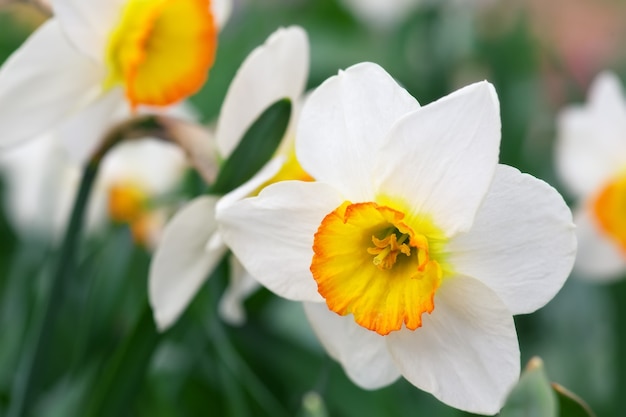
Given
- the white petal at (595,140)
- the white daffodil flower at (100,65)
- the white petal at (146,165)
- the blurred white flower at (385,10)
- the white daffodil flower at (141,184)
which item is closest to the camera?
the white daffodil flower at (100,65)

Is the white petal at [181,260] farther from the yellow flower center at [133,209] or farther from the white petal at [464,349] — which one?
the yellow flower center at [133,209]

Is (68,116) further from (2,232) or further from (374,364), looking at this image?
(2,232)

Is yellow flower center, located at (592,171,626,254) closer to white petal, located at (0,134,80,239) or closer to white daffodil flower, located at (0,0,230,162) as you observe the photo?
white daffodil flower, located at (0,0,230,162)

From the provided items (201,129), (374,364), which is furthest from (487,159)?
(201,129)

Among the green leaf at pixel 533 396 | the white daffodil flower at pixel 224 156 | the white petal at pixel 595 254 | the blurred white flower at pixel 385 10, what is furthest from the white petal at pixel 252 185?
the blurred white flower at pixel 385 10

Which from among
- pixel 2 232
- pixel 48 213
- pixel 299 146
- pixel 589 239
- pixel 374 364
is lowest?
pixel 2 232

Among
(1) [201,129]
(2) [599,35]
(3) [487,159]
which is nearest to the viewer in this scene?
(3) [487,159]
